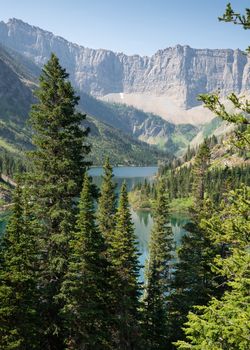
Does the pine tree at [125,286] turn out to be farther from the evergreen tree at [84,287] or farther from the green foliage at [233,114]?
the green foliage at [233,114]

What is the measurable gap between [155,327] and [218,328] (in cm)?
3022

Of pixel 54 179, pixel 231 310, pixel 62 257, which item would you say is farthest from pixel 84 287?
pixel 231 310

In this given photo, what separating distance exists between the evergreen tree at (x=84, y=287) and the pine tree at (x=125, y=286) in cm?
394

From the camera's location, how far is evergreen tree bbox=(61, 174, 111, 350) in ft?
93.0

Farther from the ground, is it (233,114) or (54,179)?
(233,114)

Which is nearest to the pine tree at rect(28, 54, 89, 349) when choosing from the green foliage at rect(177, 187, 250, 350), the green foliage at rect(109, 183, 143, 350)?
the green foliage at rect(109, 183, 143, 350)

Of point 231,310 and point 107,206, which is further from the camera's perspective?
point 107,206

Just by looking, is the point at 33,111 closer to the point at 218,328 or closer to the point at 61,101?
the point at 61,101

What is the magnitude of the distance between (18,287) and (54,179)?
28.9 ft

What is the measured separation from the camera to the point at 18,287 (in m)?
26.8

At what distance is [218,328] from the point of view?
14.0m

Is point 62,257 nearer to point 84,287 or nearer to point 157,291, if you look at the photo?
point 84,287

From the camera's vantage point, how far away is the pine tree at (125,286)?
35594mm

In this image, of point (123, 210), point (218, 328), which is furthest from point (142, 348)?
point (218, 328)
